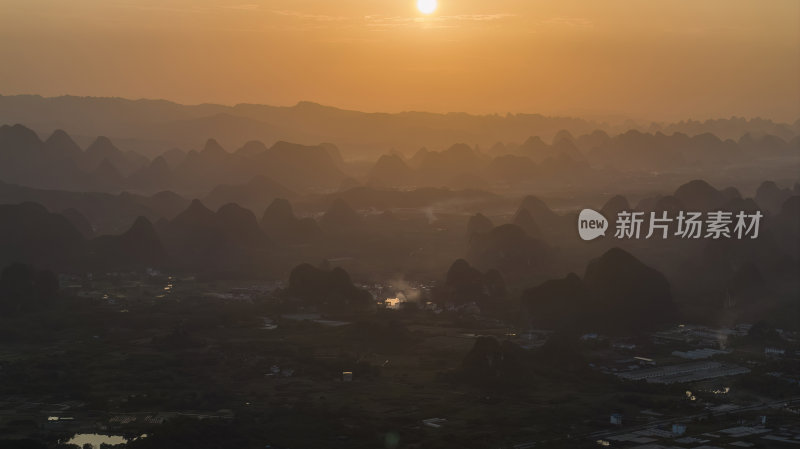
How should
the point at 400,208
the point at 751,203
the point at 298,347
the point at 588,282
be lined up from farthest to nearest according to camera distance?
the point at 400,208, the point at 751,203, the point at 588,282, the point at 298,347

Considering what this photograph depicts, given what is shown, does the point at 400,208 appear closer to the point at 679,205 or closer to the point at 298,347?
the point at 679,205

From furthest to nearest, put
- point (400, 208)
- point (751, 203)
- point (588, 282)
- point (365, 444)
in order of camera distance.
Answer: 1. point (400, 208)
2. point (751, 203)
3. point (588, 282)
4. point (365, 444)

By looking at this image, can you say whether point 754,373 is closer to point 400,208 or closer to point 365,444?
point 365,444

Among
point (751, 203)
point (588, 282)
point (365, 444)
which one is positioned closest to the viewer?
point (365, 444)

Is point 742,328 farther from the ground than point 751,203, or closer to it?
closer to it

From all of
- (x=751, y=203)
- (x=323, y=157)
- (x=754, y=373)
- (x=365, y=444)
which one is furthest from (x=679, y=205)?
(x=323, y=157)

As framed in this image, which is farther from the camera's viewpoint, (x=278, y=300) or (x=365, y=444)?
(x=278, y=300)

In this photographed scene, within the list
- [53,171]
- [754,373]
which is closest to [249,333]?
[754,373]

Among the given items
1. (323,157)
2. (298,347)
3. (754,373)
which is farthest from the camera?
(323,157)

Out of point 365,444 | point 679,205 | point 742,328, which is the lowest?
point 365,444
